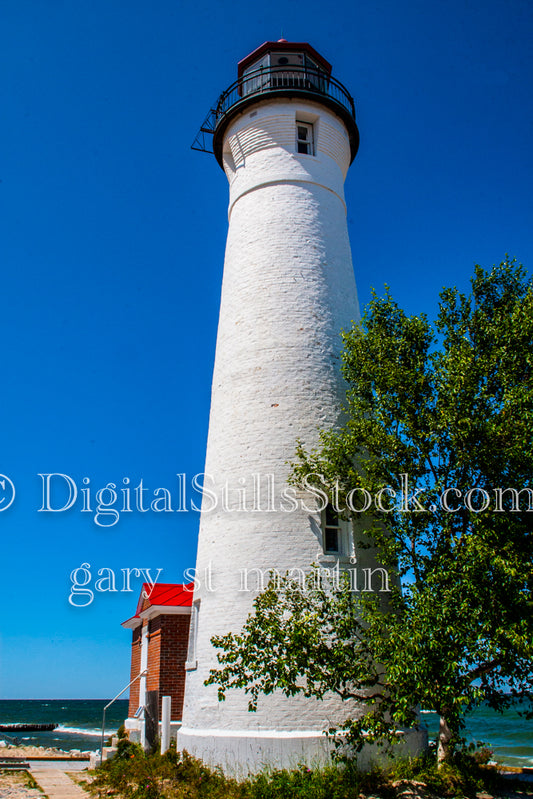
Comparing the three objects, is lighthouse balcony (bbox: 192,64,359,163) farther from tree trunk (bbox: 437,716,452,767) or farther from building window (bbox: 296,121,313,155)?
tree trunk (bbox: 437,716,452,767)

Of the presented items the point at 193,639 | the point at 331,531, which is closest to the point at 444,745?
the point at 331,531

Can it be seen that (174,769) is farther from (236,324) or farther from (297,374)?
(236,324)

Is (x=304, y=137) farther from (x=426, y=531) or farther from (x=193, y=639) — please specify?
(x=193, y=639)

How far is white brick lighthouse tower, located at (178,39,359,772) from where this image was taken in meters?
11.7

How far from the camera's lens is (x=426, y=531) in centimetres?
1130

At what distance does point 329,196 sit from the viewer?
53.2ft

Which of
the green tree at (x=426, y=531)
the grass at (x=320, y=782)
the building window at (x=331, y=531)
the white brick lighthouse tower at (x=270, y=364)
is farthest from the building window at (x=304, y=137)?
the grass at (x=320, y=782)

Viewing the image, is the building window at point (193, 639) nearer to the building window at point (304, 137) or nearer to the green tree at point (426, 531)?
the green tree at point (426, 531)

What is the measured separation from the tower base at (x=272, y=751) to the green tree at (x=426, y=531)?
592 mm

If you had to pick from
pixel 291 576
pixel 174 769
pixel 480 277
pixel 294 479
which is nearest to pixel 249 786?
pixel 174 769

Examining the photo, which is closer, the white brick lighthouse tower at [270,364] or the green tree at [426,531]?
the green tree at [426,531]

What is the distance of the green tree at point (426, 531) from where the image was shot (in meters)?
9.57

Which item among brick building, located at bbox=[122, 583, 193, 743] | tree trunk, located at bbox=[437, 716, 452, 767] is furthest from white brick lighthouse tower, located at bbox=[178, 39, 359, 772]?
brick building, located at bbox=[122, 583, 193, 743]

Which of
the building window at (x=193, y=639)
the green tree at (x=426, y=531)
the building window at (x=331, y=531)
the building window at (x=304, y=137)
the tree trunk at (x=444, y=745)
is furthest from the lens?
the building window at (x=304, y=137)
